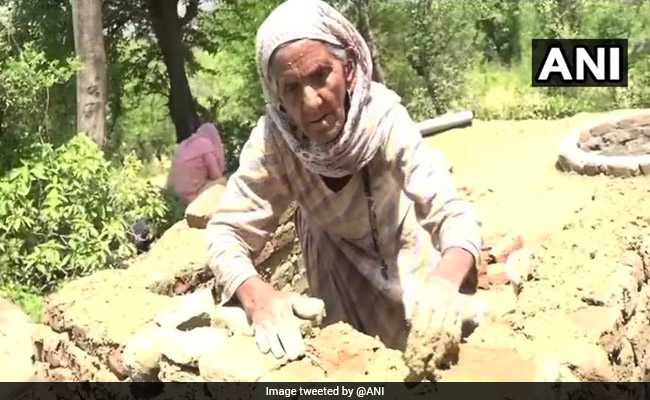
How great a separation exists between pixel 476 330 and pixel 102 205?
4546 millimetres

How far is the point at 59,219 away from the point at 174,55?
5293 mm

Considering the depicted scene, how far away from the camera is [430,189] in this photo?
7.75 feet

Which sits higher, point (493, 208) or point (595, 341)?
point (595, 341)

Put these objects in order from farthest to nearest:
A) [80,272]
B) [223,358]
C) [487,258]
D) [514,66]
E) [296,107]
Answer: [514,66]
[80,272]
[487,258]
[296,107]
[223,358]

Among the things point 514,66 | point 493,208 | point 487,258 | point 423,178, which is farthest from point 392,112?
point 514,66

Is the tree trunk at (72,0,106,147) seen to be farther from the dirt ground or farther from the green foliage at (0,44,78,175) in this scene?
the dirt ground

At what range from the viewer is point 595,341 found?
237 centimetres

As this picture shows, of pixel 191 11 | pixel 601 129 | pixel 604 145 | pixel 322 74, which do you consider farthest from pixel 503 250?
pixel 191 11

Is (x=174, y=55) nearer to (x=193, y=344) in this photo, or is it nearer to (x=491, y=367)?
(x=193, y=344)

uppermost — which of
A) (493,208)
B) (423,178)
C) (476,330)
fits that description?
(423,178)

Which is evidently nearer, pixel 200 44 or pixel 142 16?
pixel 142 16

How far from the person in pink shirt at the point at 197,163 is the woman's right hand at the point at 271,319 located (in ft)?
14.9

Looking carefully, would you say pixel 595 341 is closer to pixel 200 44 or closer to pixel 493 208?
pixel 493 208

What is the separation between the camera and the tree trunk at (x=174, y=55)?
10953mm
